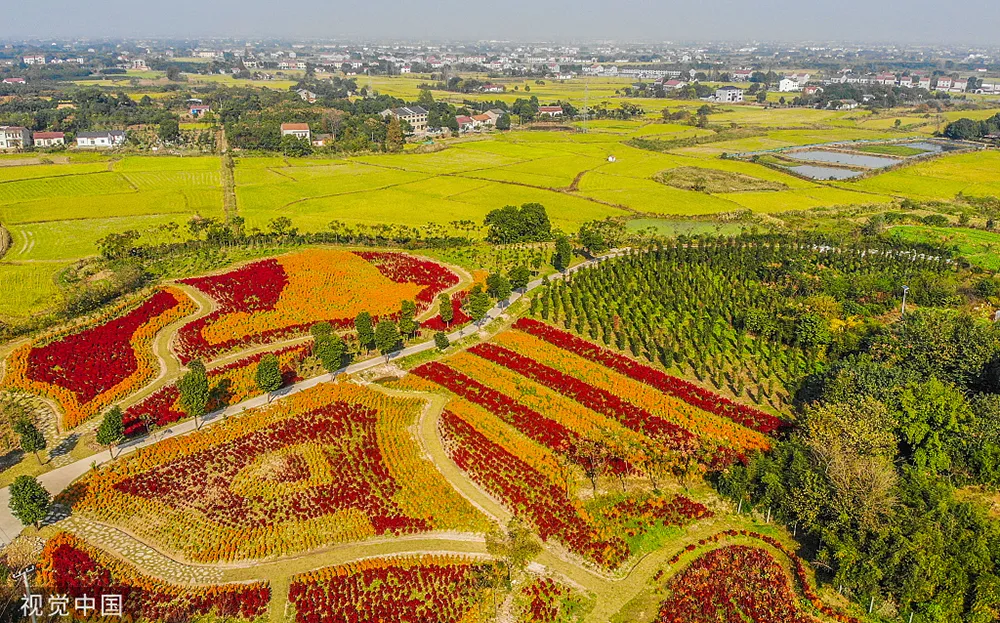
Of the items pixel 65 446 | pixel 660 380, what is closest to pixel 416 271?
pixel 660 380

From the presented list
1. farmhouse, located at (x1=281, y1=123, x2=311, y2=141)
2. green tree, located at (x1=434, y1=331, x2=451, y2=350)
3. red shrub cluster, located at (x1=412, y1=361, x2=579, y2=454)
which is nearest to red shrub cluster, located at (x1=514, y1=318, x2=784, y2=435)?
green tree, located at (x1=434, y1=331, x2=451, y2=350)

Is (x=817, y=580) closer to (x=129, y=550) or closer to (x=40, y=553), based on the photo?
(x=129, y=550)

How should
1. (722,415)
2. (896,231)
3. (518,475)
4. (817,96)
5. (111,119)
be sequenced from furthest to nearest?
(817,96), (111,119), (896,231), (722,415), (518,475)

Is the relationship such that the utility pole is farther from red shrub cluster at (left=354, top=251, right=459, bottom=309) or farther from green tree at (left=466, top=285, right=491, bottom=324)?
red shrub cluster at (left=354, top=251, right=459, bottom=309)

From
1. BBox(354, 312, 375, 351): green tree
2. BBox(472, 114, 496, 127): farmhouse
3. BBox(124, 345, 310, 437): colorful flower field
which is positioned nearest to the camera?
BBox(124, 345, 310, 437): colorful flower field

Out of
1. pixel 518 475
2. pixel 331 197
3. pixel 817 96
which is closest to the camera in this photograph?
pixel 518 475

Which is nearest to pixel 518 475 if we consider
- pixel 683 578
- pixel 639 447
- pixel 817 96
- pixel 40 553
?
pixel 639 447
